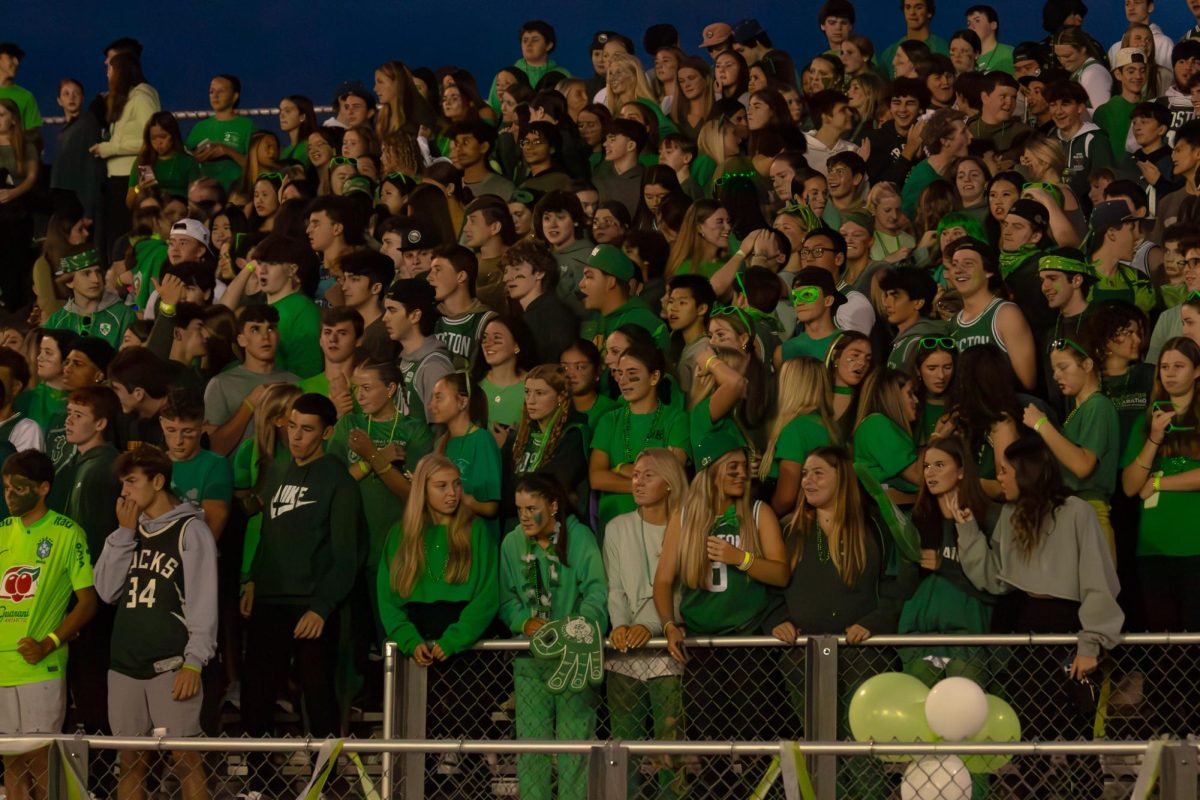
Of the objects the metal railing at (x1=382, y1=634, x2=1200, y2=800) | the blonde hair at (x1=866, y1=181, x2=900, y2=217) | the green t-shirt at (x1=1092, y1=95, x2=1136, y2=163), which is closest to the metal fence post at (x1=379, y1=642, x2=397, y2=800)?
the metal railing at (x1=382, y1=634, x2=1200, y2=800)

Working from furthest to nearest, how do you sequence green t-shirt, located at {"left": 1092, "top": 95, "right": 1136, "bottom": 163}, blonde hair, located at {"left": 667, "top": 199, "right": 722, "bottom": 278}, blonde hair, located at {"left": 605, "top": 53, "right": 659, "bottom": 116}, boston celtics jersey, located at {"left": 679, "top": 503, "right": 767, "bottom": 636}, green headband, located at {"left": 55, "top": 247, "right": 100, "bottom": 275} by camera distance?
blonde hair, located at {"left": 605, "top": 53, "right": 659, "bottom": 116}, green t-shirt, located at {"left": 1092, "top": 95, "right": 1136, "bottom": 163}, green headband, located at {"left": 55, "top": 247, "right": 100, "bottom": 275}, blonde hair, located at {"left": 667, "top": 199, "right": 722, "bottom": 278}, boston celtics jersey, located at {"left": 679, "top": 503, "right": 767, "bottom": 636}

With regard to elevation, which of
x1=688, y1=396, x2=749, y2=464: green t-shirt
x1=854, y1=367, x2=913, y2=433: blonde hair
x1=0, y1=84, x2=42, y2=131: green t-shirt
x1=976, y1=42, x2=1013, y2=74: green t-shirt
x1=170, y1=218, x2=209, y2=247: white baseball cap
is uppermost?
x1=976, y1=42, x2=1013, y2=74: green t-shirt

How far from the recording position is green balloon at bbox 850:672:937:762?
6461 millimetres

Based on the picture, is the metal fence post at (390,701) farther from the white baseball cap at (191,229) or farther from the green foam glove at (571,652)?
the white baseball cap at (191,229)

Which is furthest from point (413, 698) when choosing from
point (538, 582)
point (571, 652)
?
point (538, 582)

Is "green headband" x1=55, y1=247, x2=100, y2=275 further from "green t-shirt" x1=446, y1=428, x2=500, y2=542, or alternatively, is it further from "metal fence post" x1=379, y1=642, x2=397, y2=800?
"metal fence post" x1=379, y1=642, x2=397, y2=800

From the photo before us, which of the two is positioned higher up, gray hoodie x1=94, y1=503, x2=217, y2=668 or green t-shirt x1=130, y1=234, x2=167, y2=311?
green t-shirt x1=130, y1=234, x2=167, y2=311

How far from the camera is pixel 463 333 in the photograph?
31.6ft

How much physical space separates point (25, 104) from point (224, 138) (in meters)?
1.95

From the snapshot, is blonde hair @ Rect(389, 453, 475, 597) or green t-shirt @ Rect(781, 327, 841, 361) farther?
green t-shirt @ Rect(781, 327, 841, 361)

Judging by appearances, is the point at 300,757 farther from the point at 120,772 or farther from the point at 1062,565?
the point at 1062,565

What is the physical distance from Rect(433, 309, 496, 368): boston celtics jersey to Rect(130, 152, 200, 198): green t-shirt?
13.8ft

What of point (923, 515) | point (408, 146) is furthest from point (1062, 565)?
point (408, 146)

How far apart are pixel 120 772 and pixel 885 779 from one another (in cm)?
286
